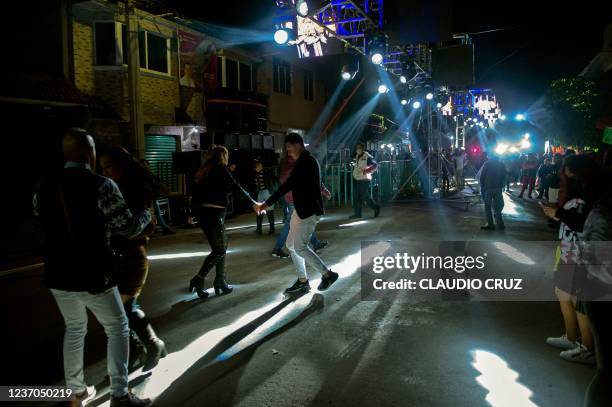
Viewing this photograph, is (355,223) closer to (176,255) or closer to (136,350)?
(176,255)

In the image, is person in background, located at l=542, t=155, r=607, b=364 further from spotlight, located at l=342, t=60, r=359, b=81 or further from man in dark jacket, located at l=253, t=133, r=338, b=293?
spotlight, located at l=342, t=60, r=359, b=81

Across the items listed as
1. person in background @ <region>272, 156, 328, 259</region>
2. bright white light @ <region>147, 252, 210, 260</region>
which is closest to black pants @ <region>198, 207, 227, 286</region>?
person in background @ <region>272, 156, 328, 259</region>

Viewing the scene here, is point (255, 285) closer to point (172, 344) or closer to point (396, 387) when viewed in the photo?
point (172, 344)

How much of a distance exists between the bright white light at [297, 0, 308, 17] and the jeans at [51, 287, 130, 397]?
10.2m

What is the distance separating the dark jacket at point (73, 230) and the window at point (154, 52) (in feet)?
45.4

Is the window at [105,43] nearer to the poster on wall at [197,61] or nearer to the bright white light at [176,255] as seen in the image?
the poster on wall at [197,61]

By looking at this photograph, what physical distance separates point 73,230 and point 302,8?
10.3 meters

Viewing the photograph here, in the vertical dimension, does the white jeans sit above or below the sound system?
below

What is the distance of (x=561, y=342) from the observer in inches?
176

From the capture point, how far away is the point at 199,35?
59.0 ft

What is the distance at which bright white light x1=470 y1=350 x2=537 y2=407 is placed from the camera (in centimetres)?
349

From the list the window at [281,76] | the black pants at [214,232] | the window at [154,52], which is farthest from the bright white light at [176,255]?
the window at [281,76]

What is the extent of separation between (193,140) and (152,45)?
3.49 m

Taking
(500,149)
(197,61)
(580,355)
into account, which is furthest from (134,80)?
(500,149)
